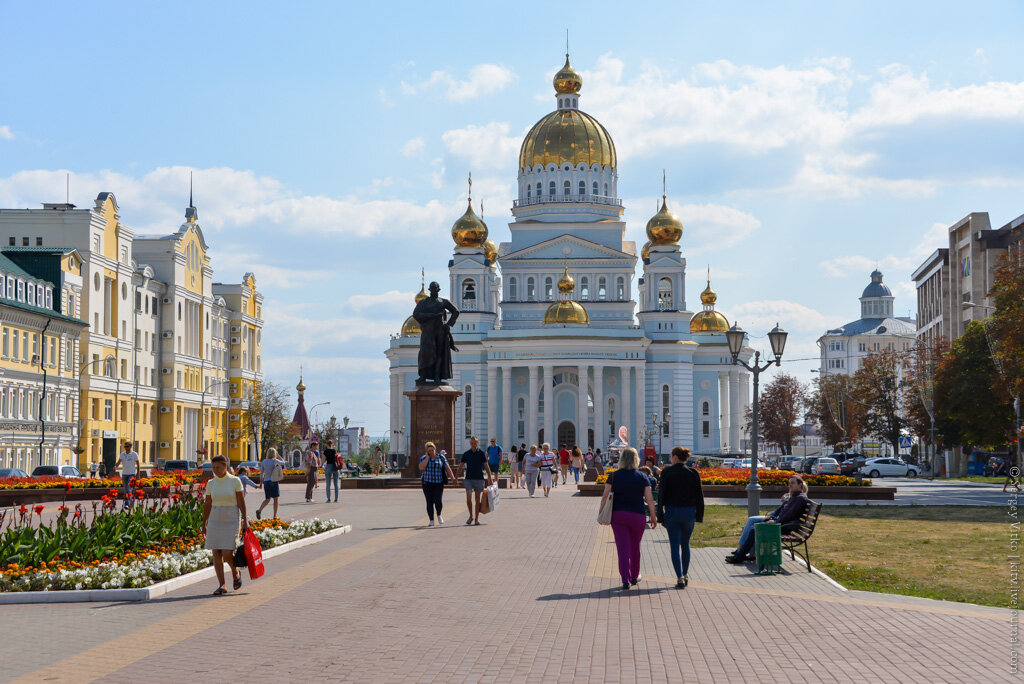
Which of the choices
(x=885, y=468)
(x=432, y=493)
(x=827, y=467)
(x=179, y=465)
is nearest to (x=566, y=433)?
(x=885, y=468)

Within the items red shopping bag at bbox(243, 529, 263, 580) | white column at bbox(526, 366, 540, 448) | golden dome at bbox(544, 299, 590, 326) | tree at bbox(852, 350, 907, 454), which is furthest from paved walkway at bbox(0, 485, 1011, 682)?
white column at bbox(526, 366, 540, 448)

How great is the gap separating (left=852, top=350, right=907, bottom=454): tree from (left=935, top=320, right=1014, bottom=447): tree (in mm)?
24493

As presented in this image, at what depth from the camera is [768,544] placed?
1727cm

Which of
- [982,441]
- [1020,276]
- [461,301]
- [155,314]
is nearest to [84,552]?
[1020,276]

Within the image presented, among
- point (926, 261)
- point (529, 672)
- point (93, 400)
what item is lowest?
point (529, 672)

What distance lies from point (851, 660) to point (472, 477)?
16.1 meters

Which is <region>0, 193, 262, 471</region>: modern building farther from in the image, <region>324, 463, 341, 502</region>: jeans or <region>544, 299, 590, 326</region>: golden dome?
<region>324, 463, 341, 502</region>: jeans

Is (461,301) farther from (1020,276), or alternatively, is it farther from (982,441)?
(1020,276)

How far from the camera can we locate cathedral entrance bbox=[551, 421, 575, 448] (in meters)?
101

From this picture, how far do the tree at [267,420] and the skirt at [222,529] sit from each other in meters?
75.2

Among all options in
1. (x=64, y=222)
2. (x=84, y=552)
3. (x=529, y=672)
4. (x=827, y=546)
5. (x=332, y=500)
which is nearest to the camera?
(x=529, y=672)

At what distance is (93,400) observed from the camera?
67688 millimetres

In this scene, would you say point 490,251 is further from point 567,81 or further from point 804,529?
point 804,529

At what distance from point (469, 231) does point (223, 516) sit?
89798 mm
